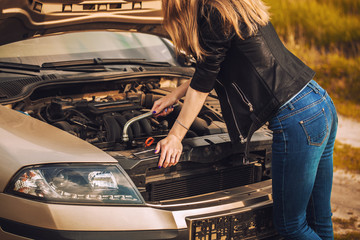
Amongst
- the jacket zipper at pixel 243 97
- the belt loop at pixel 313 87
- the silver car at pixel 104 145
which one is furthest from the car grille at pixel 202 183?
A: the belt loop at pixel 313 87

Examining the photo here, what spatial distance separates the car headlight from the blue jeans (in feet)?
2.20

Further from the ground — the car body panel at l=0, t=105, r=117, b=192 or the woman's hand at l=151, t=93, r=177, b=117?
the woman's hand at l=151, t=93, r=177, b=117

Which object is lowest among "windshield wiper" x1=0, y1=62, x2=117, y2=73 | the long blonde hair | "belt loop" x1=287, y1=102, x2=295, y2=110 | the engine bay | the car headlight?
the car headlight

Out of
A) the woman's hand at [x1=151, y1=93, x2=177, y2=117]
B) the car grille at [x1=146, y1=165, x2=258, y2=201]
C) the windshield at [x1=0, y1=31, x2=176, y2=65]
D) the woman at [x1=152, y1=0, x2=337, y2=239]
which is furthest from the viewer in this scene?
the windshield at [x1=0, y1=31, x2=176, y2=65]

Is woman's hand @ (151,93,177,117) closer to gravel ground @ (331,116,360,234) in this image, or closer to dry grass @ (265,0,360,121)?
gravel ground @ (331,116,360,234)

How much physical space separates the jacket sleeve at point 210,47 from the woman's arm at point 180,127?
5 centimetres

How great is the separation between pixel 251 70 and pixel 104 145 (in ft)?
3.02

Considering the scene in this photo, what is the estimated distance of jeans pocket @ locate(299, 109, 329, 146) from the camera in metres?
2.06

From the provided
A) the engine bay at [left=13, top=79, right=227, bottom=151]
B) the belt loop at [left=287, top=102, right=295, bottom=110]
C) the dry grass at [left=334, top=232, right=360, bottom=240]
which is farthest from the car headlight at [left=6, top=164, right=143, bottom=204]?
the dry grass at [left=334, top=232, right=360, bottom=240]

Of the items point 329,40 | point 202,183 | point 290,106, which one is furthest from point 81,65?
point 329,40

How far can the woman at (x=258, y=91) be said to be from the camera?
2.00 meters

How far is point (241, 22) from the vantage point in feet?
6.55

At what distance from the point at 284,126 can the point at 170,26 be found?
68cm

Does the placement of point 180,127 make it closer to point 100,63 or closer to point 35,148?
point 35,148
